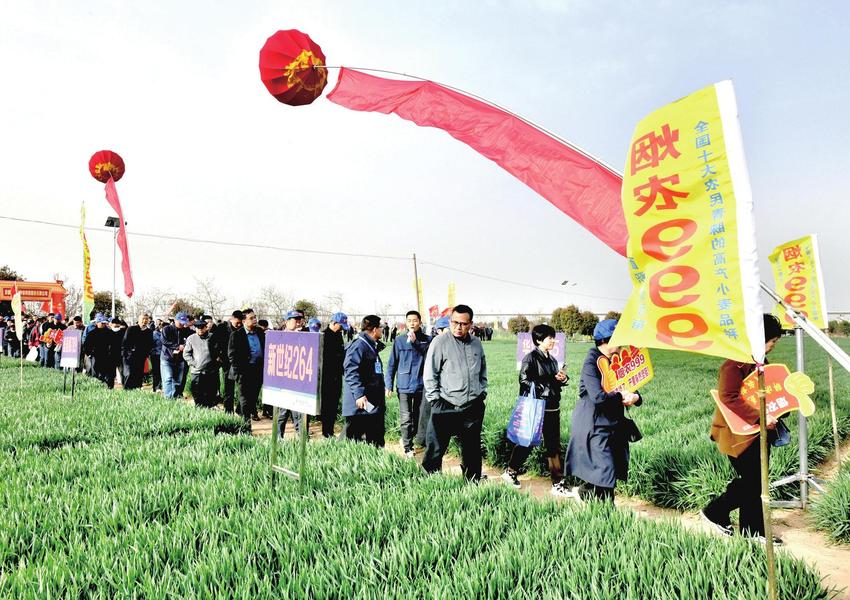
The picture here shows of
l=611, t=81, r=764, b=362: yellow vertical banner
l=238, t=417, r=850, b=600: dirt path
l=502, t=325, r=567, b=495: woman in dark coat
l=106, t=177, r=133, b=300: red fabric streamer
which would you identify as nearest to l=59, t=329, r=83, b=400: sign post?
l=106, t=177, r=133, b=300: red fabric streamer

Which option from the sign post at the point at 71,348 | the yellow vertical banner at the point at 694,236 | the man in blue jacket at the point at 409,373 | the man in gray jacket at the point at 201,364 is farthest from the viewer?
the sign post at the point at 71,348

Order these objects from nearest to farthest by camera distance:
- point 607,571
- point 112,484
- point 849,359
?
1. point 607,571
2. point 849,359
3. point 112,484

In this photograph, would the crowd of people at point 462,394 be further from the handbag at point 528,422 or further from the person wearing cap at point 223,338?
the handbag at point 528,422

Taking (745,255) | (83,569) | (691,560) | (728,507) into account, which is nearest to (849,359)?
(745,255)

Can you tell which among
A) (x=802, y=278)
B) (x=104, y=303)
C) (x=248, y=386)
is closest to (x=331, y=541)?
(x=802, y=278)

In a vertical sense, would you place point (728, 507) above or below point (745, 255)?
below

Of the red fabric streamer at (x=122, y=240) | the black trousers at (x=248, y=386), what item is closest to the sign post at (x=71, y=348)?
the black trousers at (x=248, y=386)

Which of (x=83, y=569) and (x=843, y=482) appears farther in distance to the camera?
(x=843, y=482)

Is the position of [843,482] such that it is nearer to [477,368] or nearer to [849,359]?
[849,359]

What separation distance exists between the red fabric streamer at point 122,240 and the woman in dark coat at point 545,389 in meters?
12.3

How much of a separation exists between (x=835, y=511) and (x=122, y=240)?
15735 millimetres

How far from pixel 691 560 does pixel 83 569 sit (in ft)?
8.76

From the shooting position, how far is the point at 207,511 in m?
2.82

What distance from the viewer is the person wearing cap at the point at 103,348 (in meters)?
11.2
